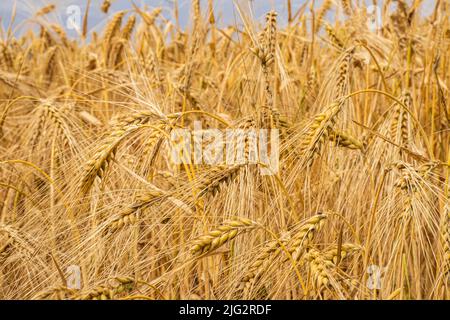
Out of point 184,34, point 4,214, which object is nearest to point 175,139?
point 4,214

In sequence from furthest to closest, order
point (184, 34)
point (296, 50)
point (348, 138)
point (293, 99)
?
point (184, 34)
point (296, 50)
point (293, 99)
point (348, 138)

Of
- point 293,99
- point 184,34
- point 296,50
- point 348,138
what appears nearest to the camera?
point 348,138

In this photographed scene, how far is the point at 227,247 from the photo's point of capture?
135cm

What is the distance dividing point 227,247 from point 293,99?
675 millimetres

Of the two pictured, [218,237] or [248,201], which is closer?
[218,237]

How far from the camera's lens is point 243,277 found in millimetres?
1154

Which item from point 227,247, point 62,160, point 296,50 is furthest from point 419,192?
point 296,50

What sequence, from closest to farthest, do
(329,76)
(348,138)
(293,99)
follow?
(348,138), (329,76), (293,99)
